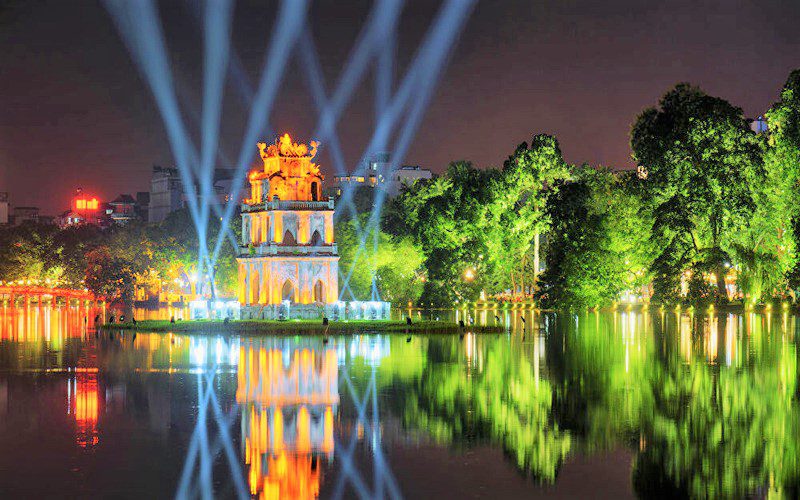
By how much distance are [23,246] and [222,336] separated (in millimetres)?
102293

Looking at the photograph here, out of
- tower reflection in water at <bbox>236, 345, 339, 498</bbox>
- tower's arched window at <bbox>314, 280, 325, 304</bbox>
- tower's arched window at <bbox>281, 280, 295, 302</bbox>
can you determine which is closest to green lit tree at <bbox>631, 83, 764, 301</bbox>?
tower's arched window at <bbox>314, 280, 325, 304</bbox>

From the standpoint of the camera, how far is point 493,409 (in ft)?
105

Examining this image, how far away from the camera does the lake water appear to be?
2273cm

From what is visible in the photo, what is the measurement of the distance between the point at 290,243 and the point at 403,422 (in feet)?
156

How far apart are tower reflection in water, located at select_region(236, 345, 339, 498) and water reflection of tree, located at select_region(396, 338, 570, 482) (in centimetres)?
252

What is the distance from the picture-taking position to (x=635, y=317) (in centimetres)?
9031

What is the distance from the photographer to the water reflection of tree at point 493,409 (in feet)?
86.1

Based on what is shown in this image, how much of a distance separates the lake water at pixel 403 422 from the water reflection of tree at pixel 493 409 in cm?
8

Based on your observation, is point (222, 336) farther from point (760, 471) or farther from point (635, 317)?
point (760, 471)

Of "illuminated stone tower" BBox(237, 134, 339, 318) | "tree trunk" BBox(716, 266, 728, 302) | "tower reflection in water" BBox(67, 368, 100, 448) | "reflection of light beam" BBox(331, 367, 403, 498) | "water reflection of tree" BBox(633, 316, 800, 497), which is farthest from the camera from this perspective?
"tree trunk" BBox(716, 266, 728, 302)

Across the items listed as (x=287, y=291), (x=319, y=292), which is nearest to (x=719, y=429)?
(x=319, y=292)

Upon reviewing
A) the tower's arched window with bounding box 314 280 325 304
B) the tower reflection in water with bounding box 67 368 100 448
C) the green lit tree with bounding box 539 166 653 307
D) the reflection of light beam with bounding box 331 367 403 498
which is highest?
the green lit tree with bounding box 539 166 653 307

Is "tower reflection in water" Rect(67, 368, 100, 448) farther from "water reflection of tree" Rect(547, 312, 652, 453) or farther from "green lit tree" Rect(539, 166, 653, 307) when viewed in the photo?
"green lit tree" Rect(539, 166, 653, 307)

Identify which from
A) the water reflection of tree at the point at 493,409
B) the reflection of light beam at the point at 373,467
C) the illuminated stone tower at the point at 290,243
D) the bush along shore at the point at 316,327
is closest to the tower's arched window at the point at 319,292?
the illuminated stone tower at the point at 290,243
